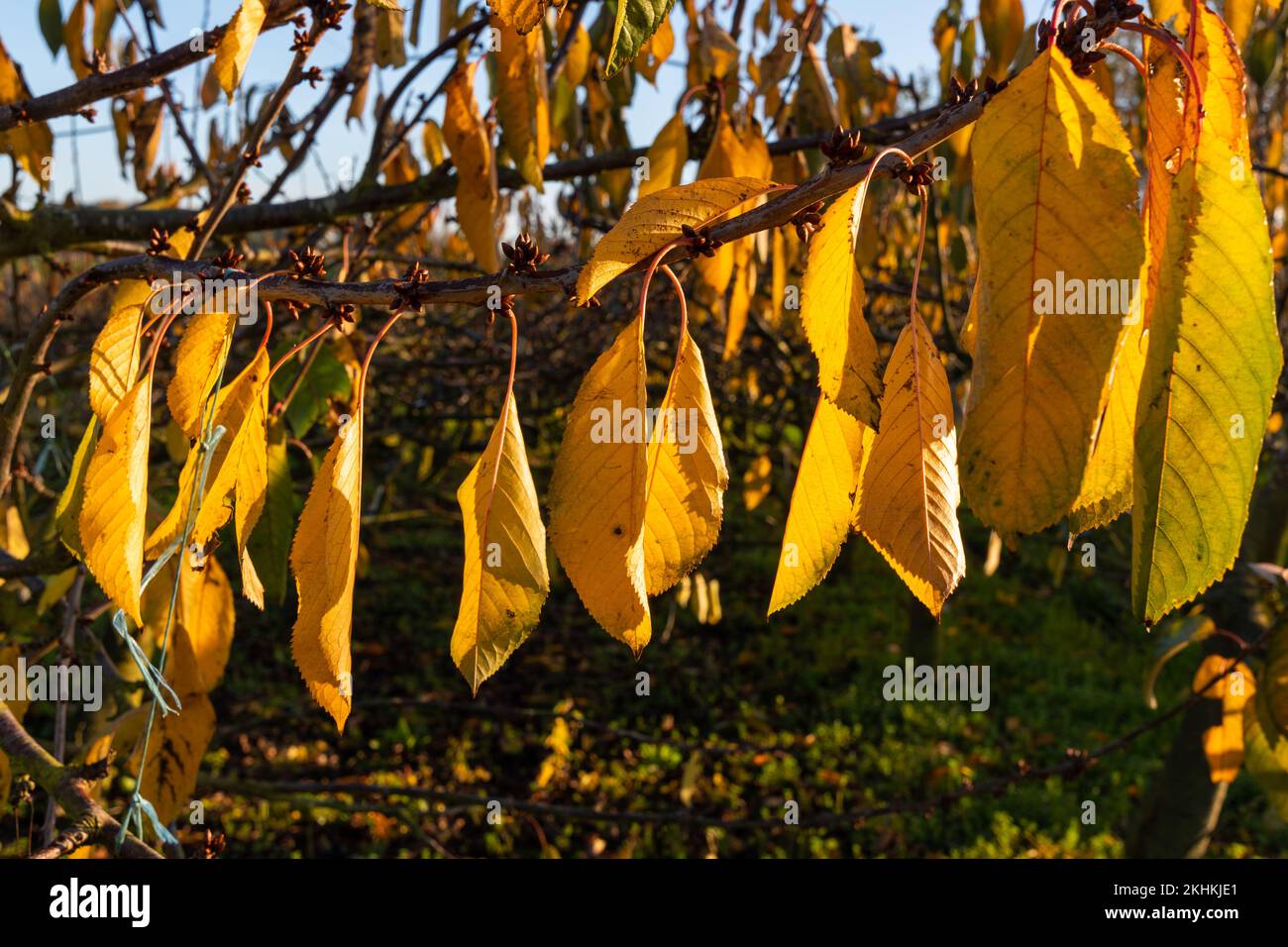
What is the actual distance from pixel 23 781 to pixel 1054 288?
155 centimetres

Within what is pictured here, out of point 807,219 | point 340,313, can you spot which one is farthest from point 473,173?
point 807,219

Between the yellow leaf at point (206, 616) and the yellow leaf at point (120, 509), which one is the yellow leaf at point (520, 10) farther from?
the yellow leaf at point (206, 616)

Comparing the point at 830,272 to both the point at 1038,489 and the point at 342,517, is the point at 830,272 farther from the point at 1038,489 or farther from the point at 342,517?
the point at 342,517

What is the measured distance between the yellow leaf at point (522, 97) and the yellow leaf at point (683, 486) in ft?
2.99

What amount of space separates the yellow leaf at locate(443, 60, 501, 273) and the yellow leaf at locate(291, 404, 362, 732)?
36.0 inches

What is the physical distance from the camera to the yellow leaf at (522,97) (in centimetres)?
143

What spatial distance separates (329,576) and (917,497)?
40 centimetres

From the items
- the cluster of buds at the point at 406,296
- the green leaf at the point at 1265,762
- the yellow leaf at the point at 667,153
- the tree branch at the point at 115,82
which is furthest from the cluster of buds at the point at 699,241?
the green leaf at the point at 1265,762

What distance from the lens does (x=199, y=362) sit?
2.68ft

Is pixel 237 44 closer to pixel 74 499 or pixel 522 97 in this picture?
pixel 74 499

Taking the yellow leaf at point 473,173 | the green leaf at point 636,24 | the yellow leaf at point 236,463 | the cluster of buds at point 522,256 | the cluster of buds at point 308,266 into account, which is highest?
the yellow leaf at point 473,173

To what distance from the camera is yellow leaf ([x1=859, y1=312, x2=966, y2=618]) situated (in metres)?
0.61

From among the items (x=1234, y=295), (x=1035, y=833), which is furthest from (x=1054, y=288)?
(x=1035, y=833)

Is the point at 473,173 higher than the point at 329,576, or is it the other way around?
the point at 473,173
